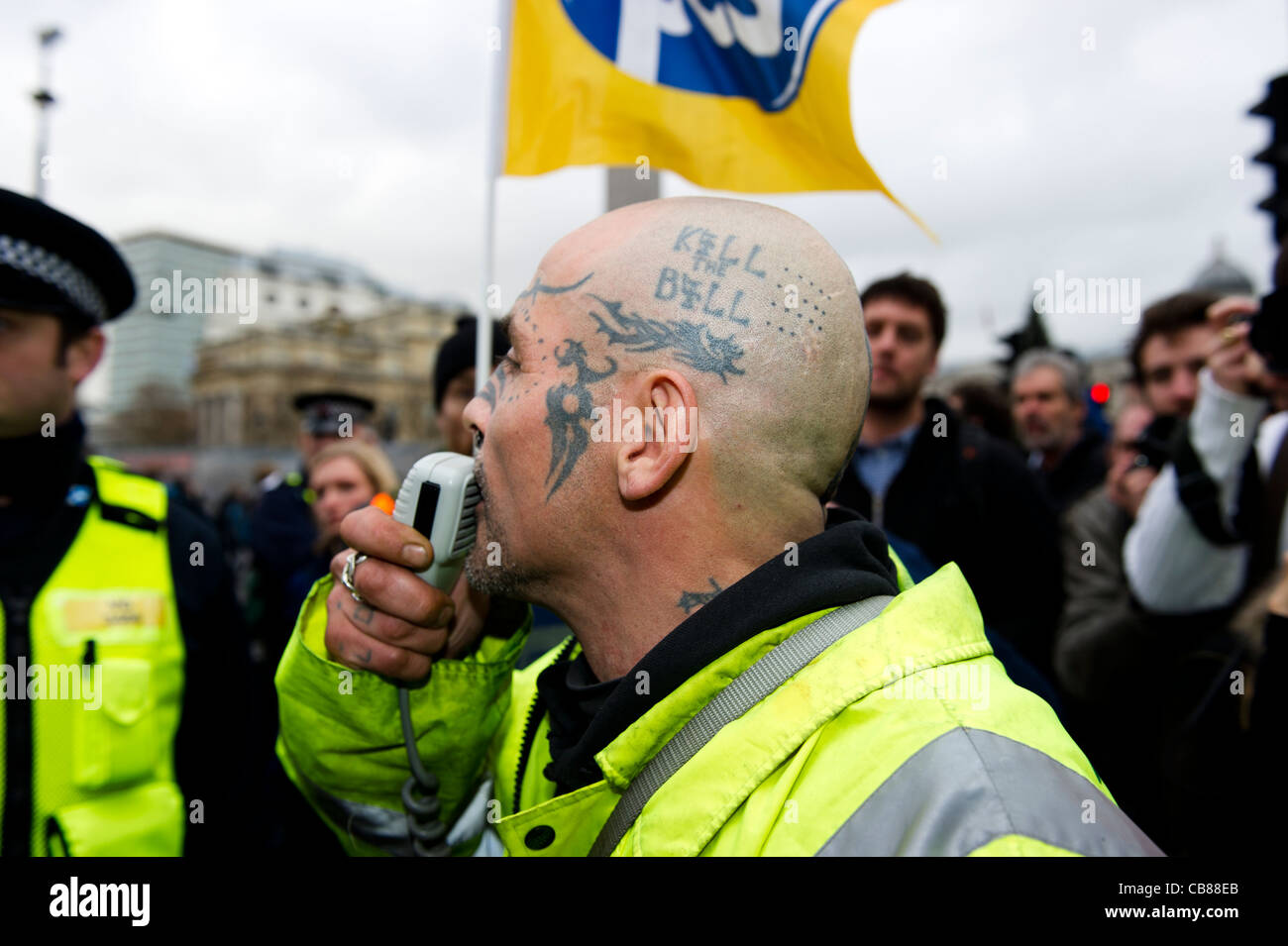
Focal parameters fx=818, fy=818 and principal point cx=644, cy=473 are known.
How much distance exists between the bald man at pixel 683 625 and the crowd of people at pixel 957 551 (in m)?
0.09

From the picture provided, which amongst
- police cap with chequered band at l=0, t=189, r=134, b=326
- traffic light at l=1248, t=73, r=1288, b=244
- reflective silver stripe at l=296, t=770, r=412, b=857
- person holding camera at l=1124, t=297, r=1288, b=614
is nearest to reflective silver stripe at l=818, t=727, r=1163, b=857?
reflective silver stripe at l=296, t=770, r=412, b=857

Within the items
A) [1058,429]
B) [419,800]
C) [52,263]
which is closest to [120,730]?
[419,800]

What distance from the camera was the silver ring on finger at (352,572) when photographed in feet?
5.65

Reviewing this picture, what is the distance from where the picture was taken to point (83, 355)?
2551 millimetres

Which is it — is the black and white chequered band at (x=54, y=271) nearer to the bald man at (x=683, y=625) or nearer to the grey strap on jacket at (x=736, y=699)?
the bald man at (x=683, y=625)

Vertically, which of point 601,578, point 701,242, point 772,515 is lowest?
point 601,578

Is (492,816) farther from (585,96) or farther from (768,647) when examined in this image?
(585,96)

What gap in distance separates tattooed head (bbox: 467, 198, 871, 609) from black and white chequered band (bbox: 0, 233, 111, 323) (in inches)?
64.5

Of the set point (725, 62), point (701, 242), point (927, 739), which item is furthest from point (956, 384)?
point (927, 739)

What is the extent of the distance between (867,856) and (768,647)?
1.16ft

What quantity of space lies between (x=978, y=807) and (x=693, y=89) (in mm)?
2556

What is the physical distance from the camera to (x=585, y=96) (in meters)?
2.76

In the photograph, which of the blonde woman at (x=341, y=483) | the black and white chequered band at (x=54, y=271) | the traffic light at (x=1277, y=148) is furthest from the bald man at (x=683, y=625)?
the traffic light at (x=1277, y=148)

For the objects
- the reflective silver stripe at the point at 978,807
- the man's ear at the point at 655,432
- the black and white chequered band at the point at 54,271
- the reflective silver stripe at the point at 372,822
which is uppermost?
the black and white chequered band at the point at 54,271
